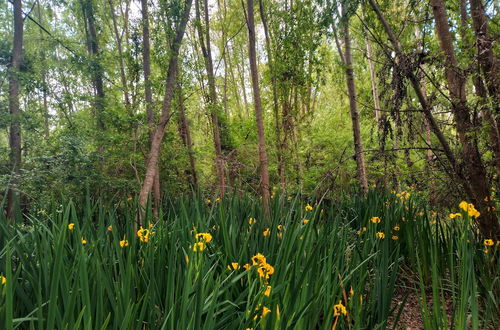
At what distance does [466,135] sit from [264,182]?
6.92 feet

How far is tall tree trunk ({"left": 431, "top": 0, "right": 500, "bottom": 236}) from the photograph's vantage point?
2137mm

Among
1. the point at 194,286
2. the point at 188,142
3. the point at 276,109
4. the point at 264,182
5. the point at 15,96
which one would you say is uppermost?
the point at 15,96

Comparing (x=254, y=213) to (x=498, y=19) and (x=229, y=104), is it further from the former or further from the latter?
(x=229, y=104)

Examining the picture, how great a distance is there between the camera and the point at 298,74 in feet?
18.8

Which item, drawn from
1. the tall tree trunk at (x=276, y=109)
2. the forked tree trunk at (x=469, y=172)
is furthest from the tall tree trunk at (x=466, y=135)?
the tall tree trunk at (x=276, y=109)

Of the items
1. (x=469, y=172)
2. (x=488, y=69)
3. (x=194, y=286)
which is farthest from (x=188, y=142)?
(x=194, y=286)

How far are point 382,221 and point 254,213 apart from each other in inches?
46.8

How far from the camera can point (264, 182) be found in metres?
3.75

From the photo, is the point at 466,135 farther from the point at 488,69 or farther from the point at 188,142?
the point at 188,142

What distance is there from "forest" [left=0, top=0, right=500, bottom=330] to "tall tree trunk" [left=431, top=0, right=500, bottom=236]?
→ 0.01 metres

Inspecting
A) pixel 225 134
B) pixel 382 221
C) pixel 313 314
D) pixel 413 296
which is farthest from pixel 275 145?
pixel 313 314

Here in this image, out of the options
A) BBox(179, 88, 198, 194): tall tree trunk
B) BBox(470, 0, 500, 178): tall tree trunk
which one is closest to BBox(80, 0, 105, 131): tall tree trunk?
BBox(179, 88, 198, 194): tall tree trunk

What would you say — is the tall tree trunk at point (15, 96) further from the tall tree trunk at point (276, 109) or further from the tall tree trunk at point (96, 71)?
the tall tree trunk at point (276, 109)

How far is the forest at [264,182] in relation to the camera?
1.15 meters
